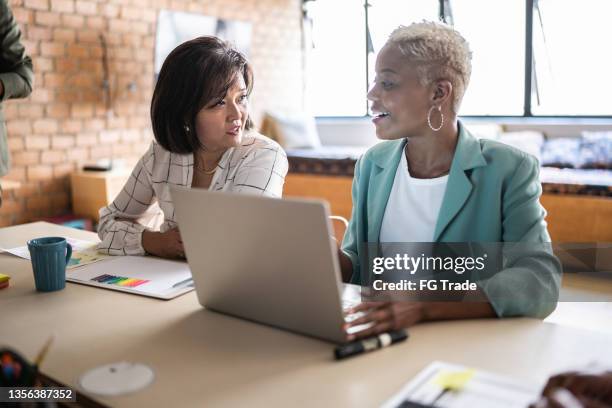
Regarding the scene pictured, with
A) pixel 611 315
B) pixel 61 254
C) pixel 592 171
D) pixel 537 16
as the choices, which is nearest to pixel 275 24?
pixel 537 16

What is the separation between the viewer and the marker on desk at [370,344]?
918 mm

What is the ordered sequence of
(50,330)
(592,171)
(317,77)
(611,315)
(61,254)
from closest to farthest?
(50,330)
(61,254)
(611,315)
(592,171)
(317,77)

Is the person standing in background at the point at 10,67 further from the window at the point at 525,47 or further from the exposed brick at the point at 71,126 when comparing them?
the window at the point at 525,47

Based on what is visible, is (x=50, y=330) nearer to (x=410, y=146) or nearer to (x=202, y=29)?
(x=410, y=146)

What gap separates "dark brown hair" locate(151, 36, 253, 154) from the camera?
173cm

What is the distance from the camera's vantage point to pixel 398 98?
5.00ft

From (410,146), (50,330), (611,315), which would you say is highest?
(410,146)

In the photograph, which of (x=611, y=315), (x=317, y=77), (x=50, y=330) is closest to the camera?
→ (x=50, y=330)

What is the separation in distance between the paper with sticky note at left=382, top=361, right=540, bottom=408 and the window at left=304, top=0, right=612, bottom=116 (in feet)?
12.9

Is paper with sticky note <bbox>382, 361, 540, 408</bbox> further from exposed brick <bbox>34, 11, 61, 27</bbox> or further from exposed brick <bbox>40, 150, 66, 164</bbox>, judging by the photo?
exposed brick <bbox>34, 11, 61, 27</bbox>

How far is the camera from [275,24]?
6035 millimetres

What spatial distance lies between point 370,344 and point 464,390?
7.5 inches

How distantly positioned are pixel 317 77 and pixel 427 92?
522cm

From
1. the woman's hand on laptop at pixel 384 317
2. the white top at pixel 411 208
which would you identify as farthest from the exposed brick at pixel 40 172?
the woman's hand on laptop at pixel 384 317
